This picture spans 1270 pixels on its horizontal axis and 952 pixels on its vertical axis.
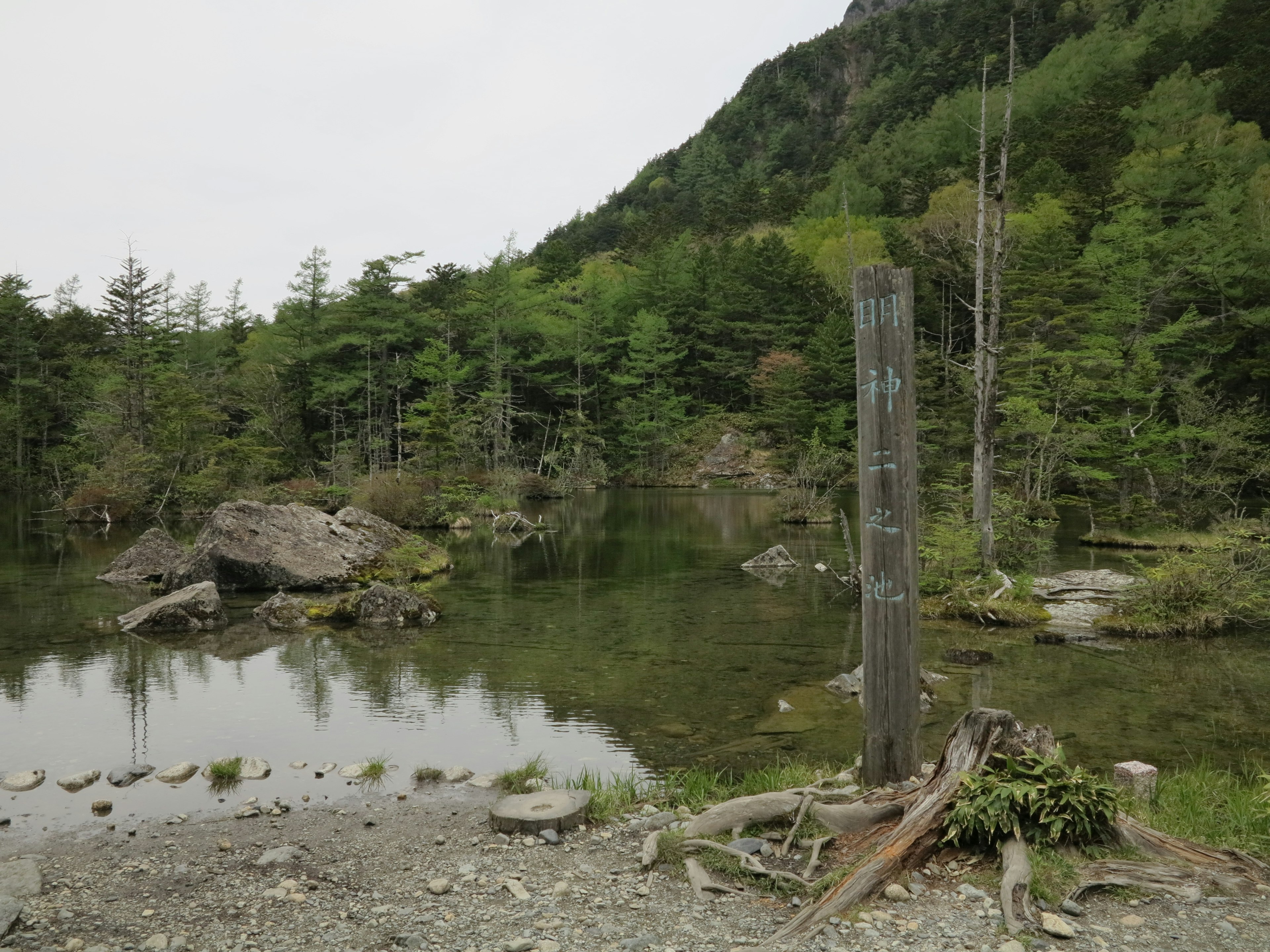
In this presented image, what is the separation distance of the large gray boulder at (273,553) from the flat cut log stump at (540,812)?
10.9 meters

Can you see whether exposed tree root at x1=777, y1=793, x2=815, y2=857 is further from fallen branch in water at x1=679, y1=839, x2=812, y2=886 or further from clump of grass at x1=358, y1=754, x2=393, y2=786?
clump of grass at x1=358, y1=754, x2=393, y2=786

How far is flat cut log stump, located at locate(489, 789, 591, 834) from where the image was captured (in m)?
4.68

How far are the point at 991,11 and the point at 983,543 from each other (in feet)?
283

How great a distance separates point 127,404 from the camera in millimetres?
33531

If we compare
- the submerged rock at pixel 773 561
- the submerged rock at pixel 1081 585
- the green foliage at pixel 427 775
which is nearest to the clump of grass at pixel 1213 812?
the green foliage at pixel 427 775

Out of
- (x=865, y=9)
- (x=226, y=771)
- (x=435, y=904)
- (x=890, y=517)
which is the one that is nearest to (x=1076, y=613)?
(x=890, y=517)

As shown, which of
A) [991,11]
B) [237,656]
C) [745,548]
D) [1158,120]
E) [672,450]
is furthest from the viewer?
[991,11]

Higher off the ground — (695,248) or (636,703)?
(695,248)

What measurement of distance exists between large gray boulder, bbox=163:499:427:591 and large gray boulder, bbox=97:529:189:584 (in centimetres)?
132

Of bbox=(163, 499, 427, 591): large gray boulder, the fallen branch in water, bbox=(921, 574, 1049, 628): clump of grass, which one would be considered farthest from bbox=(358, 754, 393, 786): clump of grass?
bbox=(163, 499, 427, 591): large gray boulder

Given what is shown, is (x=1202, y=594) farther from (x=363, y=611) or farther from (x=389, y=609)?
(x=363, y=611)

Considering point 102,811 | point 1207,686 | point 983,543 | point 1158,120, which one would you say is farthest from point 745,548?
point 1158,120

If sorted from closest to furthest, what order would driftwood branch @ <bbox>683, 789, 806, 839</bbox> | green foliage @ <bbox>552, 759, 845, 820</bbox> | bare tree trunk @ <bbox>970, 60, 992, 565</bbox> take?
driftwood branch @ <bbox>683, 789, 806, 839</bbox>
green foliage @ <bbox>552, 759, 845, 820</bbox>
bare tree trunk @ <bbox>970, 60, 992, 565</bbox>

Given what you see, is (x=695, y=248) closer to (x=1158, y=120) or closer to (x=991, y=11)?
(x=1158, y=120)
